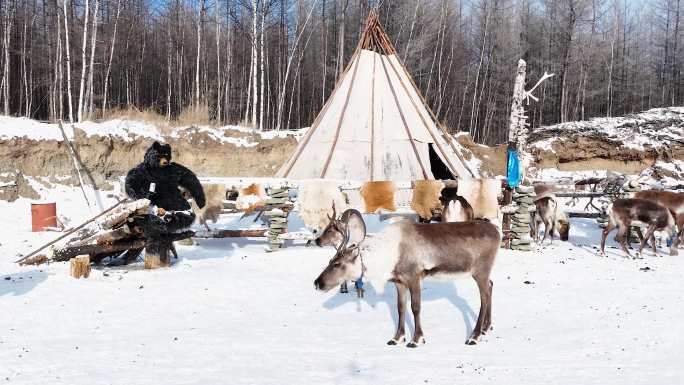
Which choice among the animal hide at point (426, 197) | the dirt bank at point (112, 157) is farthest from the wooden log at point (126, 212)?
the dirt bank at point (112, 157)

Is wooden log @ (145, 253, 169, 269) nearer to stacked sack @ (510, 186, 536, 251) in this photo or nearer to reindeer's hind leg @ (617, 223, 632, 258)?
stacked sack @ (510, 186, 536, 251)

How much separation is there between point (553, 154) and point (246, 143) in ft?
53.5

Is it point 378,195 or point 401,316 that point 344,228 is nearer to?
point 401,316

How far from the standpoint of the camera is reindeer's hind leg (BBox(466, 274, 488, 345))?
5.30 meters

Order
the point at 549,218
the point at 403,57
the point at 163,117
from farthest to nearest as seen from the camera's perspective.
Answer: the point at 403,57
the point at 163,117
the point at 549,218

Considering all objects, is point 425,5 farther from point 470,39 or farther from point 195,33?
point 195,33

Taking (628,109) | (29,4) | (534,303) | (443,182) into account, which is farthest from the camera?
(628,109)

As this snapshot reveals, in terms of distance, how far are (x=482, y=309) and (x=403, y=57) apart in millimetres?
28837

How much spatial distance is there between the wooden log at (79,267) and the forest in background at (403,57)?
1024 inches

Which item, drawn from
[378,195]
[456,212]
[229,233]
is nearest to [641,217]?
[456,212]

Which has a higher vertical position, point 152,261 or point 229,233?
point 229,233

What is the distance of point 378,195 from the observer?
10.1 metres

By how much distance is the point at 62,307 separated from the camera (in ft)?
20.6

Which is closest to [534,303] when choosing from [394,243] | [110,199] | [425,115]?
[394,243]
